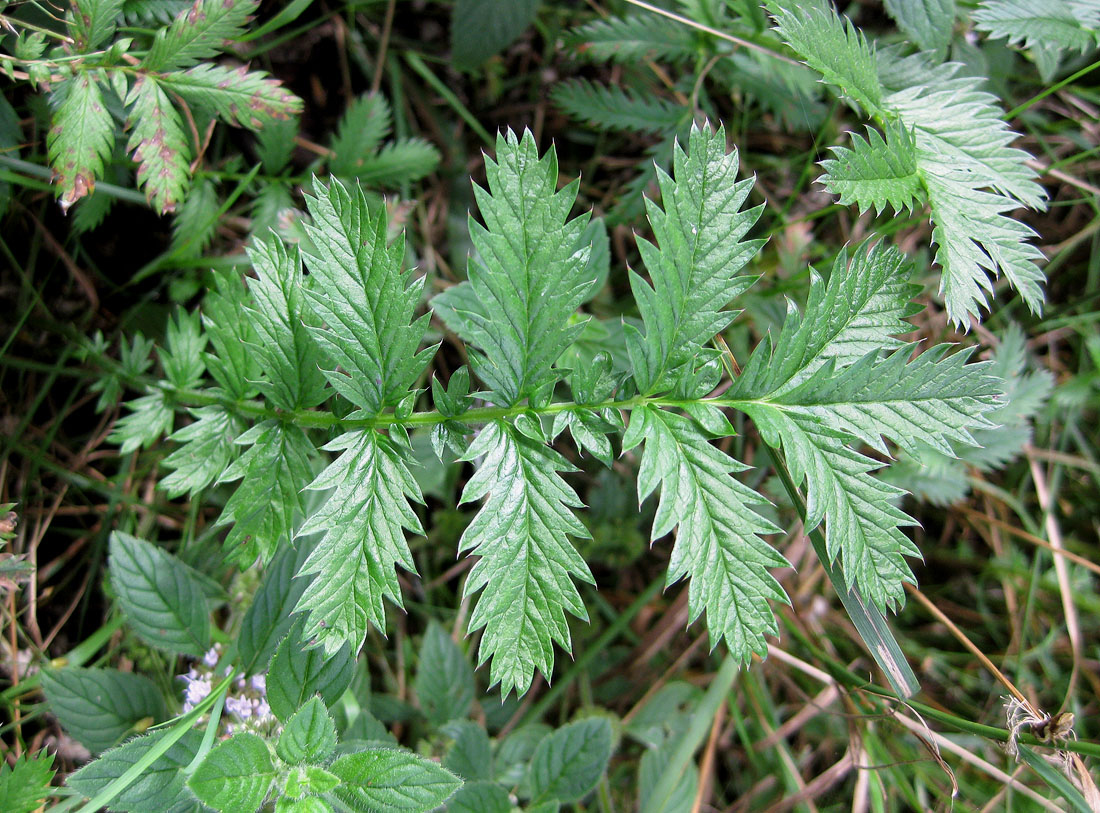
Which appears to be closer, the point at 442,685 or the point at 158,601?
the point at 158,601

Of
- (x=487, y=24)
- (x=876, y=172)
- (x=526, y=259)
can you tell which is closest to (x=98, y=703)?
(x=526, y=259)

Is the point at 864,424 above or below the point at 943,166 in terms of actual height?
below

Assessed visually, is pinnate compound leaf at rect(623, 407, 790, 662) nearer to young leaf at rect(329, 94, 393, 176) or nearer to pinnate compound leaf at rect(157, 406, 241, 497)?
pinnate compound leaf at rect(157, 406, 241, 497)

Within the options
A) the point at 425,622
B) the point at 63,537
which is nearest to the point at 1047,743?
the point at 425,622

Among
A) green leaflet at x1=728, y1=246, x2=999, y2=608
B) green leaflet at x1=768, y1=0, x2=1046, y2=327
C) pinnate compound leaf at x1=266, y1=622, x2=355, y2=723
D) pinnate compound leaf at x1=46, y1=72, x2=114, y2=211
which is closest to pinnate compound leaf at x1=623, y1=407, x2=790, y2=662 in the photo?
green leaflet at x1=728, y1=246, x2=999, y2=608

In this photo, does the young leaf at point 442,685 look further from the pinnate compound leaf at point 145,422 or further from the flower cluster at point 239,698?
the pinnate compound leaf at point 145,422

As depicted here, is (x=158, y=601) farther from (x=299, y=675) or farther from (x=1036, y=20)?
(x=1036, y=20)

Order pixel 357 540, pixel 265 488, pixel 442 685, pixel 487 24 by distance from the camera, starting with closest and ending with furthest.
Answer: pixel 357 540, pixel 265 488, pixel 442 685, pixel 487 24
